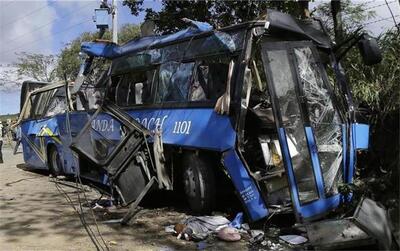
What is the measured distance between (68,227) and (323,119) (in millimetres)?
3606

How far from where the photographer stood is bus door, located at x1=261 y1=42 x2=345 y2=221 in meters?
5.78

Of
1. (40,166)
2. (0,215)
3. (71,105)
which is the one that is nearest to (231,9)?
(71,105)

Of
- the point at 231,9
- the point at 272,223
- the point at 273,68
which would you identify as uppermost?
the point at 231,9

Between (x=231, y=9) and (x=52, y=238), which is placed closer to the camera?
(x=52, y=238)

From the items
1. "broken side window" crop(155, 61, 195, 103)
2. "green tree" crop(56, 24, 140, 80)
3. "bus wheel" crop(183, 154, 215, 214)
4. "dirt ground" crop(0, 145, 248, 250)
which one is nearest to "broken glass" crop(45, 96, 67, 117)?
"dirt ground" crop(0, 145, 248, 250)

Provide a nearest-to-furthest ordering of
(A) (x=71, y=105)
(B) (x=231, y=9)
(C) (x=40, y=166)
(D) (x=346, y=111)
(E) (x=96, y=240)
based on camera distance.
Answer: (E) (x=96, y=240) → (D) (x=346, y=111) → (A) (x=71, y=105) → (C) (x=40, y=166) → (B) (x=231, y=9)

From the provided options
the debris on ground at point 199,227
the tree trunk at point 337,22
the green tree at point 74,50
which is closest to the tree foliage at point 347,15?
the tree trunk at point 337,22

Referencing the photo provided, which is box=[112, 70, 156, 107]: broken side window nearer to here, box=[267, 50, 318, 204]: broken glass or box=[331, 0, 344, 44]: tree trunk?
box=[267, 50, 318, 204]: broken glass

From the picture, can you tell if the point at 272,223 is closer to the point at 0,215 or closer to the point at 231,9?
the point at 0,215

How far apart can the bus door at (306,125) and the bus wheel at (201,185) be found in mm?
1352

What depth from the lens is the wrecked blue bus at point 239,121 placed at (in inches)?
233

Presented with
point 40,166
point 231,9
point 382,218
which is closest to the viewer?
point 382,218

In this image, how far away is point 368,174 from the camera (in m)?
6.82

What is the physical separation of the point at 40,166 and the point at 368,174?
8.74 metres
